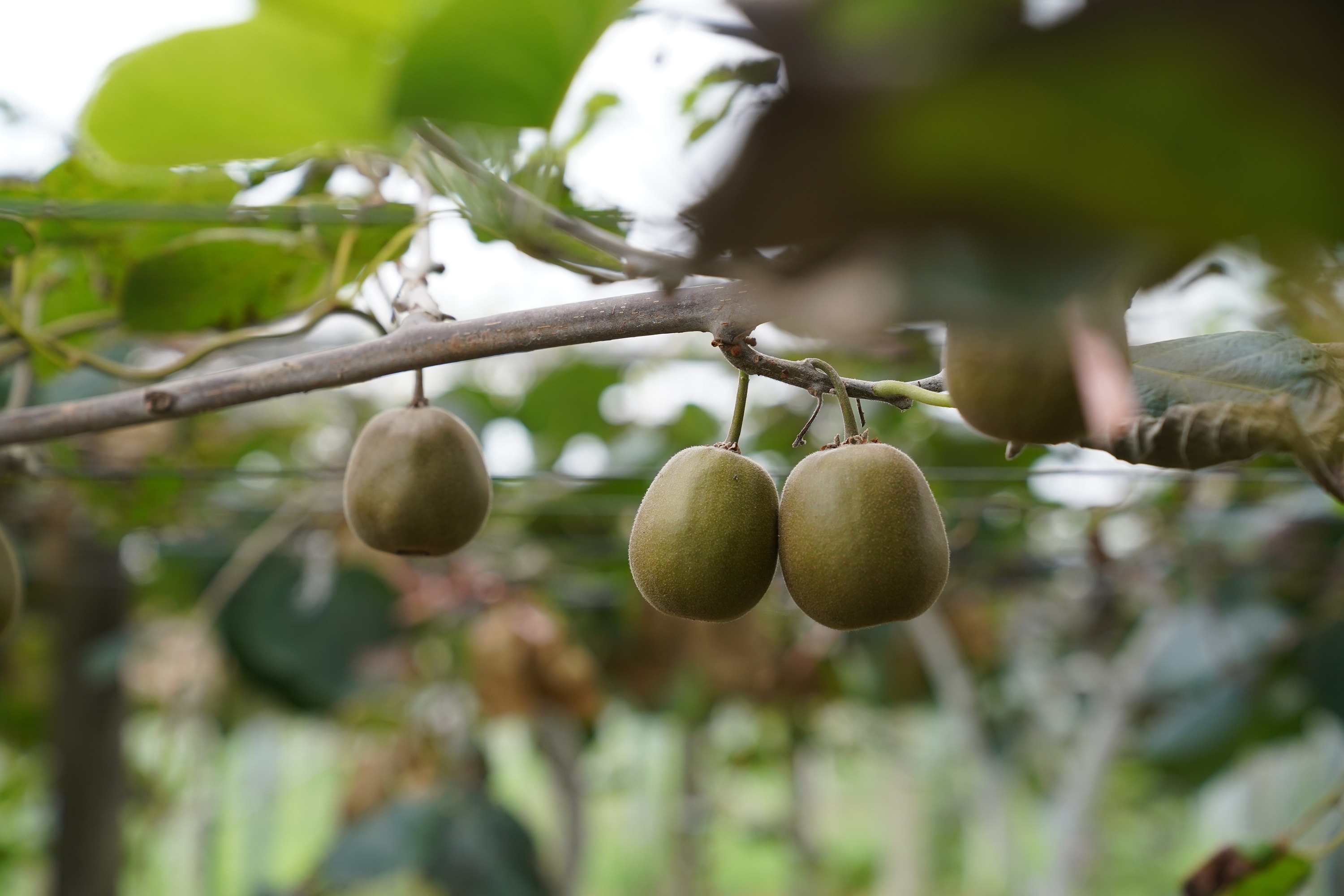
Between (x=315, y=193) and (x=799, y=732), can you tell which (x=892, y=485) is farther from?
(x=799, y=732)

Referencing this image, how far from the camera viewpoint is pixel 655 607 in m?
0.60

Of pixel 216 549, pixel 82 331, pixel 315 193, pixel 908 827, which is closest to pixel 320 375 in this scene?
pixel 315 193

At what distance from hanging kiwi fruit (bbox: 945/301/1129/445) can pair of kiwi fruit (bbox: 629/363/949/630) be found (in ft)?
0.46

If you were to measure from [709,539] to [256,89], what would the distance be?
332 millimetres

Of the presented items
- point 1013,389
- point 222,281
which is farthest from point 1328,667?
point 222,281

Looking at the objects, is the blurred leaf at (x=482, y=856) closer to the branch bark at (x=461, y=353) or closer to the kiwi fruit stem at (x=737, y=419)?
the branch bark at (x=461, y=353)

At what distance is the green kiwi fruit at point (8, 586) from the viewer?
904 mm

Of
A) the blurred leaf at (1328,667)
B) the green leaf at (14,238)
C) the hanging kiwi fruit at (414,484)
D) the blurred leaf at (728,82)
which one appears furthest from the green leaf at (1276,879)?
the green leaf at (14,238)

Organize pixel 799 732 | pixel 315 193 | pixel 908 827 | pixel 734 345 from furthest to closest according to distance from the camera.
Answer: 1. pixel 908 827
2. pixel 799 732
3. pixel 315 193
4. pixel 734 345

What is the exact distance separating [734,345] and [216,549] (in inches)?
93.8

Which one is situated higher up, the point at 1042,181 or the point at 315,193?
the point at 1042,181

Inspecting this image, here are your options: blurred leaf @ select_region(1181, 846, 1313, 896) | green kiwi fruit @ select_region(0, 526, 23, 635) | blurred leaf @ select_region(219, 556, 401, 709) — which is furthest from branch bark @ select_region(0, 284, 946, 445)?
Answer: blurred leaf @ select_region(219, 556, 401, 709)

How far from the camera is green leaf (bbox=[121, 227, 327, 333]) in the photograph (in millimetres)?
959

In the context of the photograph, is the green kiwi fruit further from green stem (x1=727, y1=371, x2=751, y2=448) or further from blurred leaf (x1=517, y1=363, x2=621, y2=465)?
blurred leaf (x1=517, y1=363, x2=621, y2=465)
